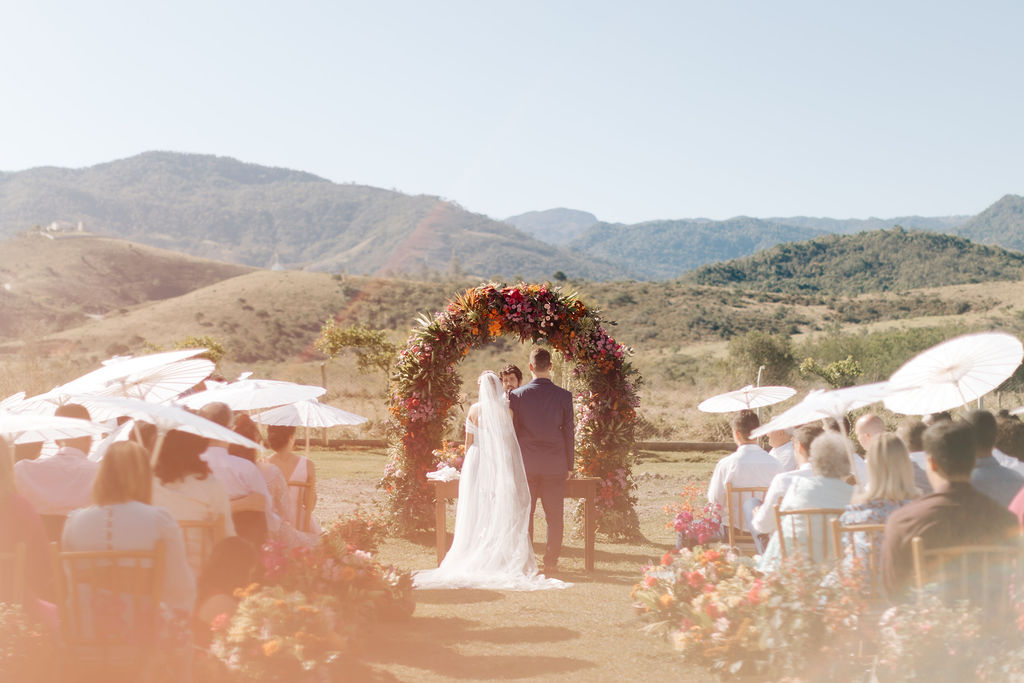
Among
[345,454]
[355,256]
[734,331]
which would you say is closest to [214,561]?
[345,454]

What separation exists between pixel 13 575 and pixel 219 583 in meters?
1.15

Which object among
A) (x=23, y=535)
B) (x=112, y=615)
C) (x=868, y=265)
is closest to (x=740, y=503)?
(x=112, y=615)

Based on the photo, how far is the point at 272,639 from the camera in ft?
16.1

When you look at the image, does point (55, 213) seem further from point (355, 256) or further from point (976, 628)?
point (976, 628)

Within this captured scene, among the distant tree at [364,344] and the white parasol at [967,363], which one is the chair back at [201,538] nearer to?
the white parasol at [967,363]

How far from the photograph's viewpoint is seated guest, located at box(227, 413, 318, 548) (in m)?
5.93

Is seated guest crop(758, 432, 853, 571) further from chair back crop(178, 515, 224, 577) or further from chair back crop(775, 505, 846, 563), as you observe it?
chair back crop(178, 515, 224, 577)

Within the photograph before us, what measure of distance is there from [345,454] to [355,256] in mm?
176658

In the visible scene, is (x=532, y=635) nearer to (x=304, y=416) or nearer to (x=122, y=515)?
(x=304, y=416)

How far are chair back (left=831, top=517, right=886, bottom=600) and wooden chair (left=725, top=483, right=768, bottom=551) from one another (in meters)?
2.25

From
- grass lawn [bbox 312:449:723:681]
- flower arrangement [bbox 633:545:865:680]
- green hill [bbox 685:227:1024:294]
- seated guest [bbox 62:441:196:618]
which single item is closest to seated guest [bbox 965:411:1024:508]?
flower arrangement [bbox 633:545:865:680]

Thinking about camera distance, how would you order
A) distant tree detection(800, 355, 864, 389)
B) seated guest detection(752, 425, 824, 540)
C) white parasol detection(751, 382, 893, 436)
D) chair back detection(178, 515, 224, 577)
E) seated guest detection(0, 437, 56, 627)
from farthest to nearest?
distant tree detection(800, 355, 864, 389) → seated guest detection(752, 425, 824, 540) → chair back detection(178, 515, 224, 577) → white parasol detection(751, 382, 893, 436) → seated guest detection(0, 437, 56, 627)

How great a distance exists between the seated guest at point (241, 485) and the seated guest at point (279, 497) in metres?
0.16

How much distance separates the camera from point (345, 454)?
73.2ft
